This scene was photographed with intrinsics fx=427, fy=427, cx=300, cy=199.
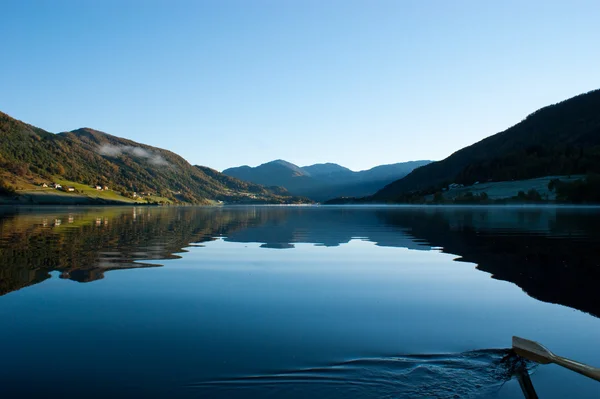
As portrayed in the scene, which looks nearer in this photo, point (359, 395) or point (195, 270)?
point (359, 395)

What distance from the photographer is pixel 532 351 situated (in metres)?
8.22

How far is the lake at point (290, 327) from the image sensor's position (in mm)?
7520

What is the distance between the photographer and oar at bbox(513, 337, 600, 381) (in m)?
7.23

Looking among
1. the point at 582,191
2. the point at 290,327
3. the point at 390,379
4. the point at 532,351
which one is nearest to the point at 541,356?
the point at 532,351

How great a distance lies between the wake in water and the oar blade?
0.92 feet

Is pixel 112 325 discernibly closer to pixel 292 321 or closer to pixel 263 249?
pixel 292 321

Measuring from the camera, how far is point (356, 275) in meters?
18.7

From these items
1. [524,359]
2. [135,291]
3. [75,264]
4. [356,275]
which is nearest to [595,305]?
[524,359]

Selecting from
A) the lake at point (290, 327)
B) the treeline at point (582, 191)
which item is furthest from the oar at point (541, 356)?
the treeline at point (582, 191)

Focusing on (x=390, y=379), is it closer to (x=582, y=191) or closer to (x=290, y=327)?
(x=290, y=327)

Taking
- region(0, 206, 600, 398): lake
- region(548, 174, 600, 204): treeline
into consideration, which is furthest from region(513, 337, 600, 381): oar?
region(548, 174, 600, 204): treeline

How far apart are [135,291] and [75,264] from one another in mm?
7111

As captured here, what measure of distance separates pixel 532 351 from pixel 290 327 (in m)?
5.33

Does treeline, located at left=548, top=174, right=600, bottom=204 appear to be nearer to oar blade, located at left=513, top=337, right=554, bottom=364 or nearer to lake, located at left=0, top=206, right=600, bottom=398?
lake, located at left=0, top=206, right=600, bottom=398
